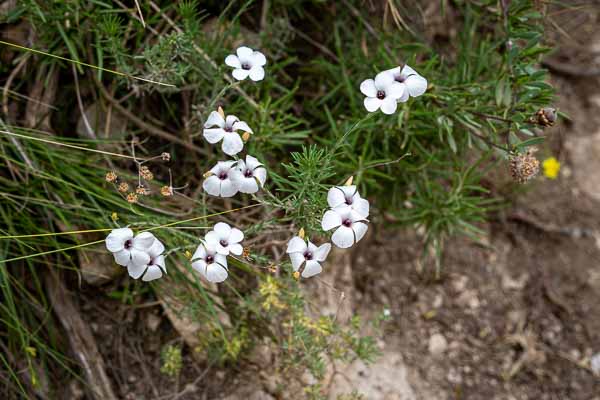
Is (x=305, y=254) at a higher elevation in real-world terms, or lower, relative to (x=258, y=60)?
lower

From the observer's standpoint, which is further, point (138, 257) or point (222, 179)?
point (222, 179)

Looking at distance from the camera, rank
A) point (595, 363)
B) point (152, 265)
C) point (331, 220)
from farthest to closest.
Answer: point (595, 363), point (152, 265), point (331, 220)

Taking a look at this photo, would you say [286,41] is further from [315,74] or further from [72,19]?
[72,19]

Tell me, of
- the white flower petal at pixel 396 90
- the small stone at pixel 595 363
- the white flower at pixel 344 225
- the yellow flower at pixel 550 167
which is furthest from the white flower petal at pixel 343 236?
the small stone at pixel 595 363

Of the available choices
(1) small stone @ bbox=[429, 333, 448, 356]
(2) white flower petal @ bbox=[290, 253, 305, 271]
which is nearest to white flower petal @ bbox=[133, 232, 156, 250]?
(2) white flower petal @ bbox=[290, 253, 305, 271]

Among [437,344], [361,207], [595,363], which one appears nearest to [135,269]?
[361,207]

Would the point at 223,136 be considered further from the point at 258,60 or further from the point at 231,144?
the point at 258,60
